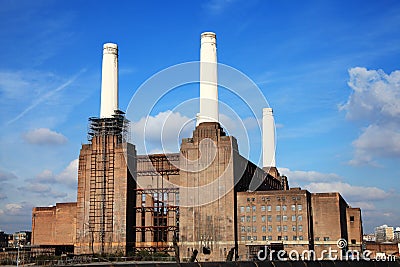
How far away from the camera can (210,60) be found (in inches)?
3292

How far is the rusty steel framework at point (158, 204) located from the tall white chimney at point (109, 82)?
1057 centimetres

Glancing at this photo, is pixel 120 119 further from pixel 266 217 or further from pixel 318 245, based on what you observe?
pixel 318 245

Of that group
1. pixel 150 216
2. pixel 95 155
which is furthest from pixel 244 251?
pixel 95 155

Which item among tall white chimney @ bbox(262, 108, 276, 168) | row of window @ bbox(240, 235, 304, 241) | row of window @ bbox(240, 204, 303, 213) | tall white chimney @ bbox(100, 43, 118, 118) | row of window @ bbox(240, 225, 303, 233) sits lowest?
row of window @ bbox(240, 235, 304, 241)

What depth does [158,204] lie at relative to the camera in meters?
88.3

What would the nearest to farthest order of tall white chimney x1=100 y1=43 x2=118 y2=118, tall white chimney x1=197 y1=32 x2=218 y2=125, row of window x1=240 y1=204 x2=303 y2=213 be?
row of window x1=240 y1=204 x2=303 y2=213, tall white chimney x1=197 y1=32 x2=218 y2=125, tall white chimney x1=100 y1=43 x2=118 y2=118

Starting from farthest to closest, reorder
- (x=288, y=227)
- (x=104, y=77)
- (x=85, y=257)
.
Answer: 1. (x=104, y=77)
2. (x=288, y=227)
3. (x=85, y=257)

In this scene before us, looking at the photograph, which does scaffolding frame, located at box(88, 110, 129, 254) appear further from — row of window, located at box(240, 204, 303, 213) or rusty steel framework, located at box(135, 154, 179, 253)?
row of window, located at box(240, 204, 303, 213)

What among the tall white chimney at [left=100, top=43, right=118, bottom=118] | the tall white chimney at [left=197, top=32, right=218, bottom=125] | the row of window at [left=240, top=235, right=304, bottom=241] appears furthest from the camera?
the tall white chimney at [left=100, top=43, right=118, bottom=118]

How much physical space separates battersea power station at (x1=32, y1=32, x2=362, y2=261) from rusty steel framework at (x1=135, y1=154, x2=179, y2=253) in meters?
0.18

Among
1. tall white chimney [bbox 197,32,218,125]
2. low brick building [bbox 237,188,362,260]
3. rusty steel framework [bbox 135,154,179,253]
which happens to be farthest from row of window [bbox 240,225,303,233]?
tall white chimney [bbox 197,32,218,125]

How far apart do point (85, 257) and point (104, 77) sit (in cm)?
3158

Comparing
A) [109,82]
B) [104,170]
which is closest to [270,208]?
[104,170]

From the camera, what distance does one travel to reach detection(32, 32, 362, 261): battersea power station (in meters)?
82.5
